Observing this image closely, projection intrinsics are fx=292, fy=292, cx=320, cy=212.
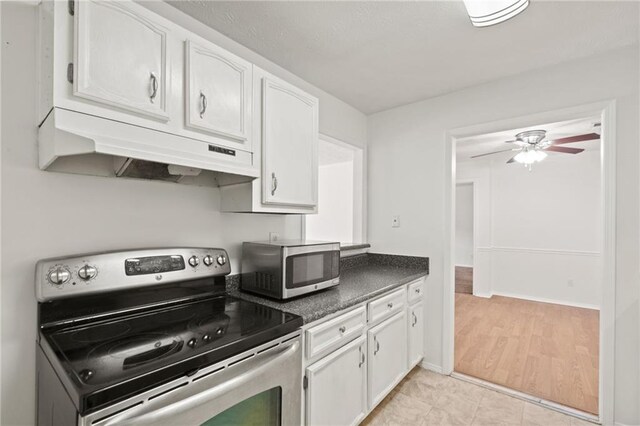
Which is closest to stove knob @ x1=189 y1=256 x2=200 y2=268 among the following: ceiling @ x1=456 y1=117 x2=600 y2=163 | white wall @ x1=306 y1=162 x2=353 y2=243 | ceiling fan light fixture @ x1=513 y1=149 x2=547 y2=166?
white wall @ x1=306 y1=162 x2=353 y2=243

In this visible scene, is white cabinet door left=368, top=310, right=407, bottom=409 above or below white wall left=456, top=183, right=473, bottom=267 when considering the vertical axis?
below

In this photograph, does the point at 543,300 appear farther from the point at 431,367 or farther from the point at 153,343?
the point at 153,343

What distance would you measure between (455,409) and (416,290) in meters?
0.84

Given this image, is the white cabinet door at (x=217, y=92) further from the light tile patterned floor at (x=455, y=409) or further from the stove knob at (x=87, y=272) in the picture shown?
the light tile patterned floor at (x=455, y=409)

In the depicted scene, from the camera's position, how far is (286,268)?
1579mm

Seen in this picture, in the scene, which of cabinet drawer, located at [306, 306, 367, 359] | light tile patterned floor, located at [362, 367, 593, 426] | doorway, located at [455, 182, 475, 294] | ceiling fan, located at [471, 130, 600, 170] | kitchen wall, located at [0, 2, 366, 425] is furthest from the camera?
doorway, located at [455, 182, 475, 294]

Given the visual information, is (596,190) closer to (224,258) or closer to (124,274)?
(224,258)

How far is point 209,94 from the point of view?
134cm

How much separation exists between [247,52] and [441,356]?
Answer: 2799mm

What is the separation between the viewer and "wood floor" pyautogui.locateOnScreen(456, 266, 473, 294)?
5.39 m

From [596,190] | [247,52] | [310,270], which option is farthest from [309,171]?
[596,190]

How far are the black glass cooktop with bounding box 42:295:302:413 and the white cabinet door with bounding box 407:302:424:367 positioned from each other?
4.56 ft

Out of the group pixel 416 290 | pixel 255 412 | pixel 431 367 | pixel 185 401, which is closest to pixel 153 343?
pixel 185 401

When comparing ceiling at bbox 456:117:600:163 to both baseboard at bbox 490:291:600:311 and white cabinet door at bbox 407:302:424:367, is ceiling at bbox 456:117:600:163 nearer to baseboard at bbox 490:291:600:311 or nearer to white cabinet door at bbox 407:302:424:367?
white cabinet door at bbox 407:302:424:367
